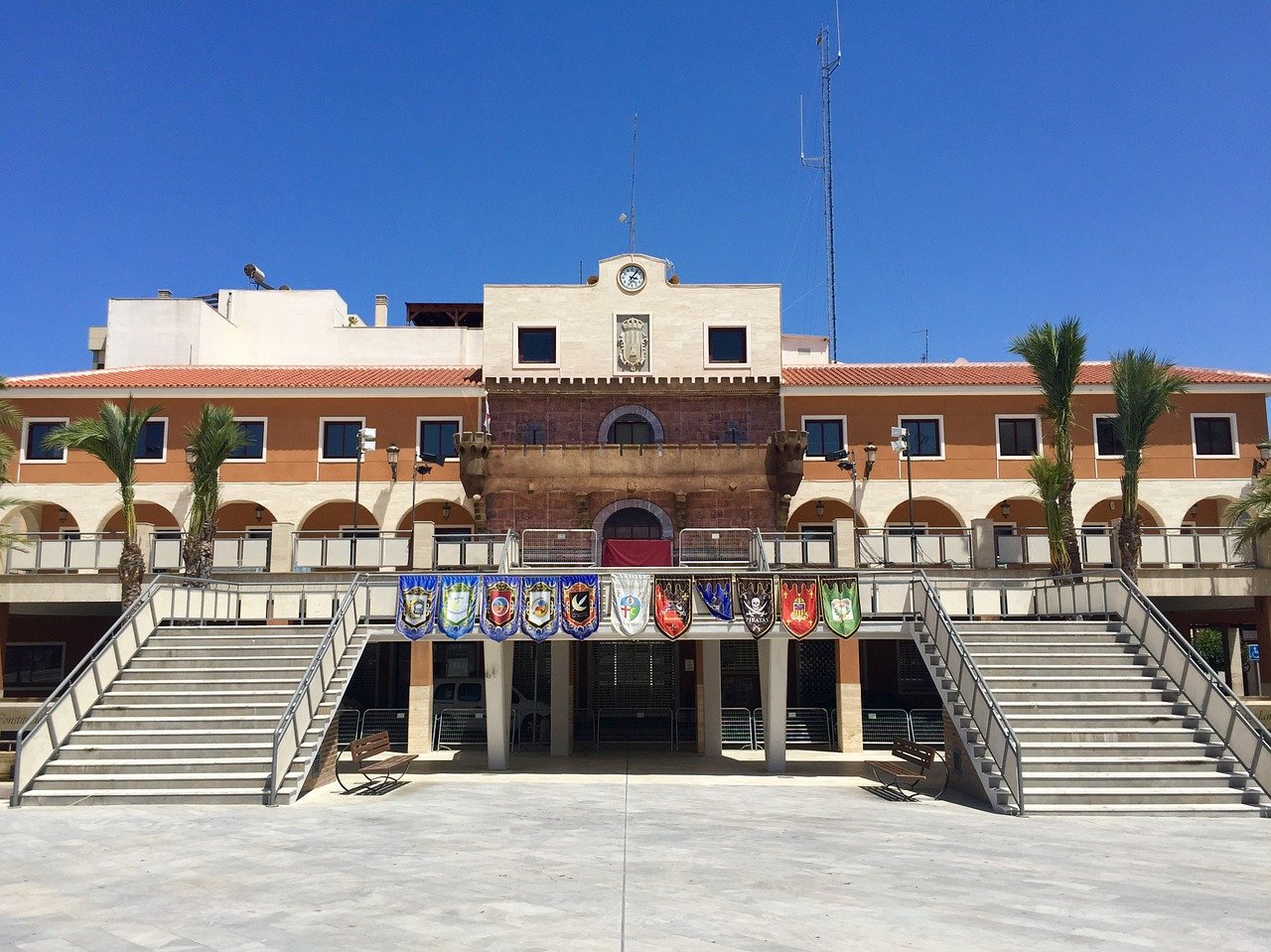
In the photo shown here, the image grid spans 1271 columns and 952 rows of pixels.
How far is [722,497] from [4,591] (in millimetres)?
19248

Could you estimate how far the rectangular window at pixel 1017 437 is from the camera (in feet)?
104

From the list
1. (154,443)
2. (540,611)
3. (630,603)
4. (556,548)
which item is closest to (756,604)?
(630,603)

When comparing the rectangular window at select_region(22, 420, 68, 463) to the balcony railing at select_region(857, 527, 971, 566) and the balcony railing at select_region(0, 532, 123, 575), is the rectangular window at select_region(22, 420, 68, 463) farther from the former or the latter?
the balcony railing at select_region(857, 527, 971, 566)

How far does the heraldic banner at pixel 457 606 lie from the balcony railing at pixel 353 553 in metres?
5.66

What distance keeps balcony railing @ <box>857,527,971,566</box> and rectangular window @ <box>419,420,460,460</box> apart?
13.7 m

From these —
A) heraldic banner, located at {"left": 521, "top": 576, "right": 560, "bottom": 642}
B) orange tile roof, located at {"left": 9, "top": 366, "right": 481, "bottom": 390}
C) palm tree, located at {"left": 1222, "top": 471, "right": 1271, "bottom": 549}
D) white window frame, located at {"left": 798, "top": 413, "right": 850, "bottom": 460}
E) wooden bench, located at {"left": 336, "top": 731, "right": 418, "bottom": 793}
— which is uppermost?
orange tile roof, located at {"left": 9, "top": 366, "right": 481, "bottom": 390}

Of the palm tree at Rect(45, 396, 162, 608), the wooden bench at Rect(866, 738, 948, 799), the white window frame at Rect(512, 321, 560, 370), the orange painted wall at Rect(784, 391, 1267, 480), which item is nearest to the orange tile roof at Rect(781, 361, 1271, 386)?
the orange painted wall at Rect(784, 391, 1267, 480)

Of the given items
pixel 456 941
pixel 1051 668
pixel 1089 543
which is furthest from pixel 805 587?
pixel 456 941

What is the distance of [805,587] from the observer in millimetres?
20219

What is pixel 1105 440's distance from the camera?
1249 inches

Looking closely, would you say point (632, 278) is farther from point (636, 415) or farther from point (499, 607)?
point (499, 607)

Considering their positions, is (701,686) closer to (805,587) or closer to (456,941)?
(805,587)

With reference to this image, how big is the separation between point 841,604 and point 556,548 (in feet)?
26.9

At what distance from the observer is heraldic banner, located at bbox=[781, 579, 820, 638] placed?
66.0 feet
